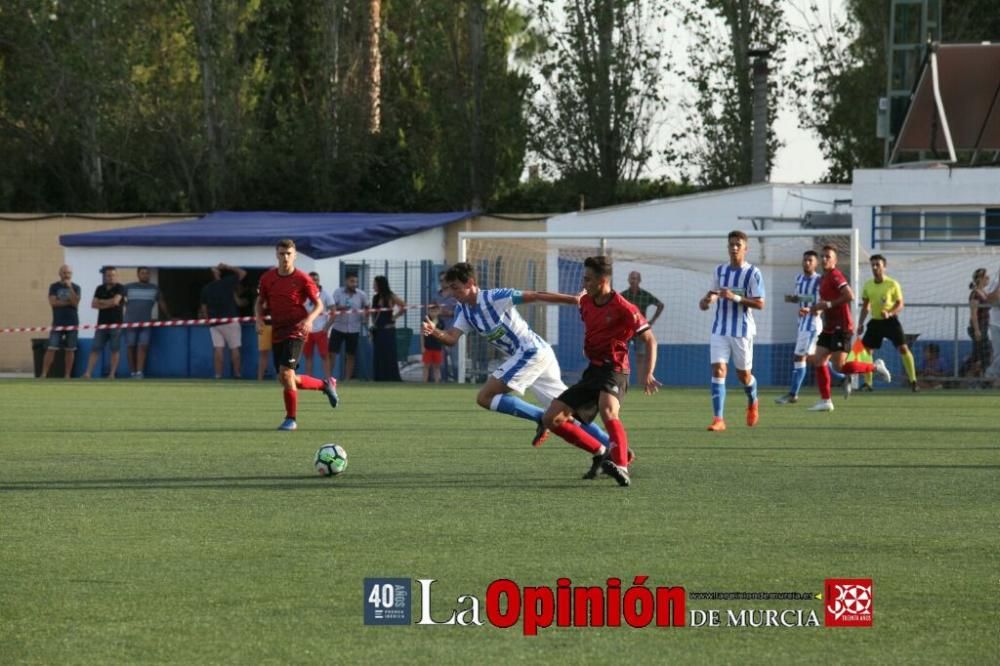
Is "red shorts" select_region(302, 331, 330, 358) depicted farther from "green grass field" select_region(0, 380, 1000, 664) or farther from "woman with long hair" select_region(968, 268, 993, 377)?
"green grass field" select_region(0, 380, 1000, 664)

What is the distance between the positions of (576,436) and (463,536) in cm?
297

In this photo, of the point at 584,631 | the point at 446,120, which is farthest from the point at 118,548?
the point at 446,120

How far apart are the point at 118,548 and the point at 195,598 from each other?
149cm

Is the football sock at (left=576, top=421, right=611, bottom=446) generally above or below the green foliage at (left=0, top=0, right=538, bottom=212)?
below

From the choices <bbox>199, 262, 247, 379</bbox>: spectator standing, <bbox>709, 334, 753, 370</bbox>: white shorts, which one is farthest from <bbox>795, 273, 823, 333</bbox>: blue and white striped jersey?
<bbox>199, 262, 247, 379</bbox>: spectator standing

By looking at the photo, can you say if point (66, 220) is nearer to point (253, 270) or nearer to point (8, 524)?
point (253, 270)

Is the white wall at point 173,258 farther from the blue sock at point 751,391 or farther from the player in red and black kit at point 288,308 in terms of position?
the blue sock at point 751,391

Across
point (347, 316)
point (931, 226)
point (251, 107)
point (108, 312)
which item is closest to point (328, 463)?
point (347, 316)

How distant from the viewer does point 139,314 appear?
29.0 meters

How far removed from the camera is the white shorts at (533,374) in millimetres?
12500

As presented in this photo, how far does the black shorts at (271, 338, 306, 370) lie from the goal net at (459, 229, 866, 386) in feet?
39.0

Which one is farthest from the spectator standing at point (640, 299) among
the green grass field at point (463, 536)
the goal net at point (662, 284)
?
the green grass field at point (463, 536)

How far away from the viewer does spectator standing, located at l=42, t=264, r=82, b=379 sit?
28.7 metres

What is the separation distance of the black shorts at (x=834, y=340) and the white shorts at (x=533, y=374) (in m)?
8.01
